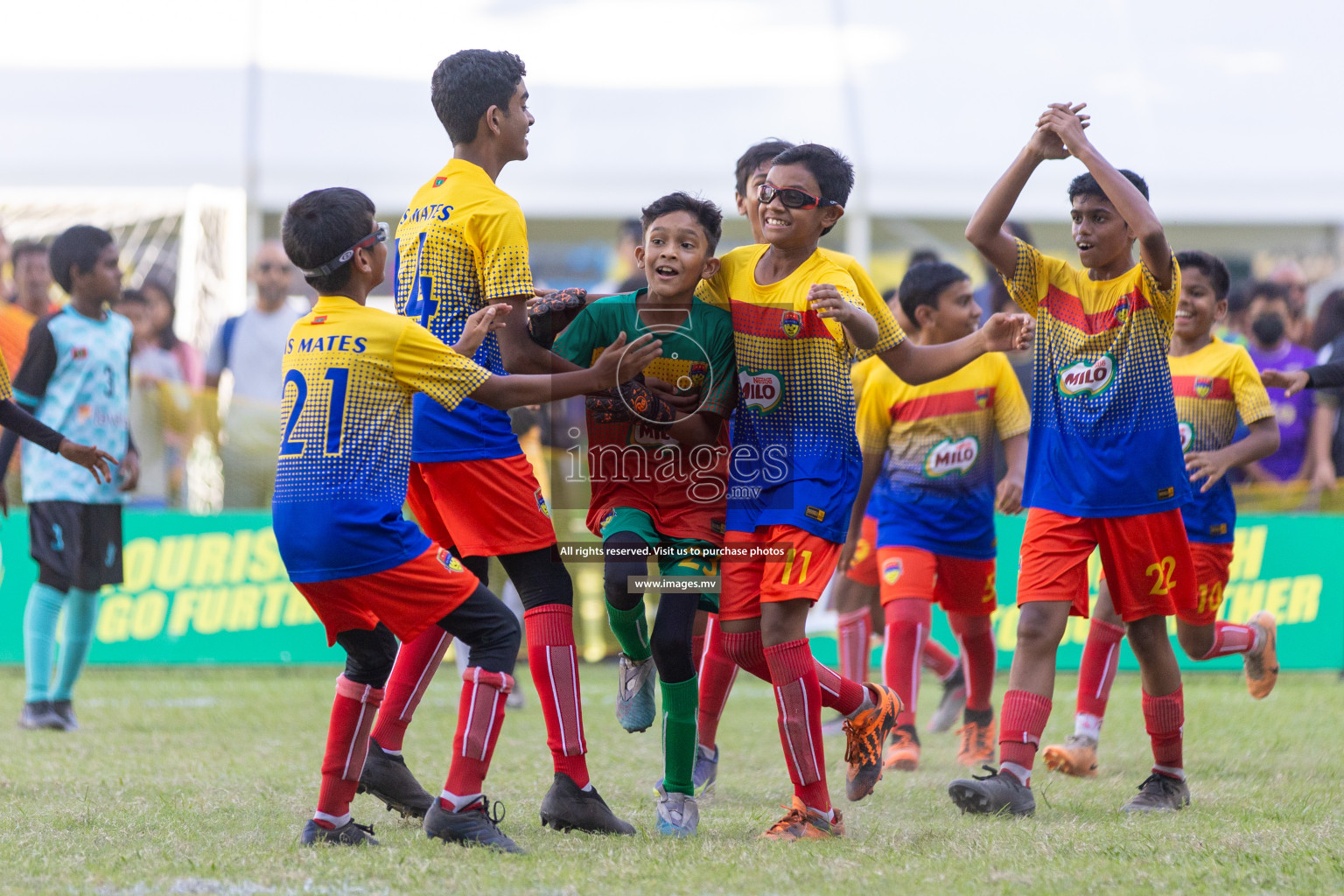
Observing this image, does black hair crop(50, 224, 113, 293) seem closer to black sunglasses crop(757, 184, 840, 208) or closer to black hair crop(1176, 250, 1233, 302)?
black sunglasses crop(757, 184, 840, 208)

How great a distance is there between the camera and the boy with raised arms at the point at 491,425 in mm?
4348

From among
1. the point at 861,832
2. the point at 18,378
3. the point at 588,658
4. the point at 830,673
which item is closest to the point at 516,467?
the point at 830,673

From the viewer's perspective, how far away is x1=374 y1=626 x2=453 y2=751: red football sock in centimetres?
469

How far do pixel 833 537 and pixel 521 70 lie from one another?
1826 mm

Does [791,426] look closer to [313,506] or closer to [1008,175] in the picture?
[1008,175]

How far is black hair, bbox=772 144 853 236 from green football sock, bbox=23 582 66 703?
4850 millimetres

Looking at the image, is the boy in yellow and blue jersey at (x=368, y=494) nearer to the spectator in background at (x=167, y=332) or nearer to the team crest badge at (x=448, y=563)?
the team crest badge at (x=448, y=563)

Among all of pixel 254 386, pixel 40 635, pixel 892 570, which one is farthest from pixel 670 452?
pixel 254 386

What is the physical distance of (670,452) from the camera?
462 cm

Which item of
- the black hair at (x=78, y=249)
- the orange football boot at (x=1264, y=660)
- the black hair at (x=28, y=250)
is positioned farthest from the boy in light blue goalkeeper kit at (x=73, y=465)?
the orange football boot at (x=1264, y=660)

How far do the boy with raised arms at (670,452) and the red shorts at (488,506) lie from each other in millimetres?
260

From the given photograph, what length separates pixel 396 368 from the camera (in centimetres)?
394

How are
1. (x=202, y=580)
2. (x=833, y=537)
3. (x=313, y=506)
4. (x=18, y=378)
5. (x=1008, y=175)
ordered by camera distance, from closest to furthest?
(x=313, y=506)
(x=833, y=537)
(x=1008, y=175)
(x=18, y=378)
(x=202, y=580)

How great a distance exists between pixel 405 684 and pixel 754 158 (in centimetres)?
259
